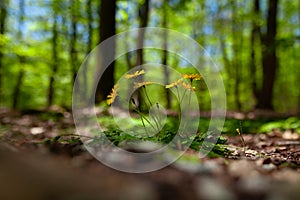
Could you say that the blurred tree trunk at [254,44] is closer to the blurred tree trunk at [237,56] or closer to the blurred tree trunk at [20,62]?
the blurred tree trunk at [237,56]

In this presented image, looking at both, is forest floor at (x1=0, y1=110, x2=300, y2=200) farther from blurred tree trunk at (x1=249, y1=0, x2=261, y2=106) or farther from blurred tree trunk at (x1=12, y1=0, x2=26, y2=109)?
blurred tree trunk at (x1=12, y1=0, x2=26, y2=109)

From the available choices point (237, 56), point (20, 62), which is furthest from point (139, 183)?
point (237, 56)

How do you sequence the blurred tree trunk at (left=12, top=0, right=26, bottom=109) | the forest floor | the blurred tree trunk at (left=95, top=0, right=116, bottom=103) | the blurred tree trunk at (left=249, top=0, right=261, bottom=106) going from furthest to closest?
the blurred tree trunk at (left=12, top=0, right=26, bottom=109) → the blurred tree trunk at (left=249, top=0, right=261, bottom=106) → the blurred tree trunk at (left=95, top=0, right=116, bottom=103) → the forest floor

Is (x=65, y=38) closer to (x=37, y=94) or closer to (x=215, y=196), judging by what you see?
(x=37, y=94)

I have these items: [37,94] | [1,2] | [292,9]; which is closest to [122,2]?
[1,2]

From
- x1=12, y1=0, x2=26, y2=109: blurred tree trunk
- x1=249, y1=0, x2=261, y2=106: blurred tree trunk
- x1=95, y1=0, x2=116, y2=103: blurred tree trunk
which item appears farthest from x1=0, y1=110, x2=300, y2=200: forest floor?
x1=12, y1=0, x2=26, y2=109: blurred tree trunk

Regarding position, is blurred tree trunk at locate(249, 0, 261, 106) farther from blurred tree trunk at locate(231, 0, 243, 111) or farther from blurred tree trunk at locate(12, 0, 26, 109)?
blurred tree trunk at locate(12, 0, 26, 109)

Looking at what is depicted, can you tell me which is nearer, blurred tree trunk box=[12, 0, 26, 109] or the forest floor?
A: the forest floor

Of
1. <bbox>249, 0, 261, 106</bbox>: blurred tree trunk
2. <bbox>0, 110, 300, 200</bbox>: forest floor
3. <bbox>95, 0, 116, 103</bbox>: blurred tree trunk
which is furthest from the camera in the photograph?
<bbox>249, 0, 261, 106</bbox>: blurred tree trunk

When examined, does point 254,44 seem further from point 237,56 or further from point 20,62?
point 20,62

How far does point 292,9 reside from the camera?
57.0ft

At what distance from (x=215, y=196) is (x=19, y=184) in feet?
2.29

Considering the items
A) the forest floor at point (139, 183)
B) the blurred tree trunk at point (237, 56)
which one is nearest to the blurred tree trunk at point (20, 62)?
the blurred tree trunk at point (237, 56)

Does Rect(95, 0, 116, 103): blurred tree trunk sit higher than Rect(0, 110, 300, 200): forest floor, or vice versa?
Rect(95, 0, 116, 103): blurred tree trunk
